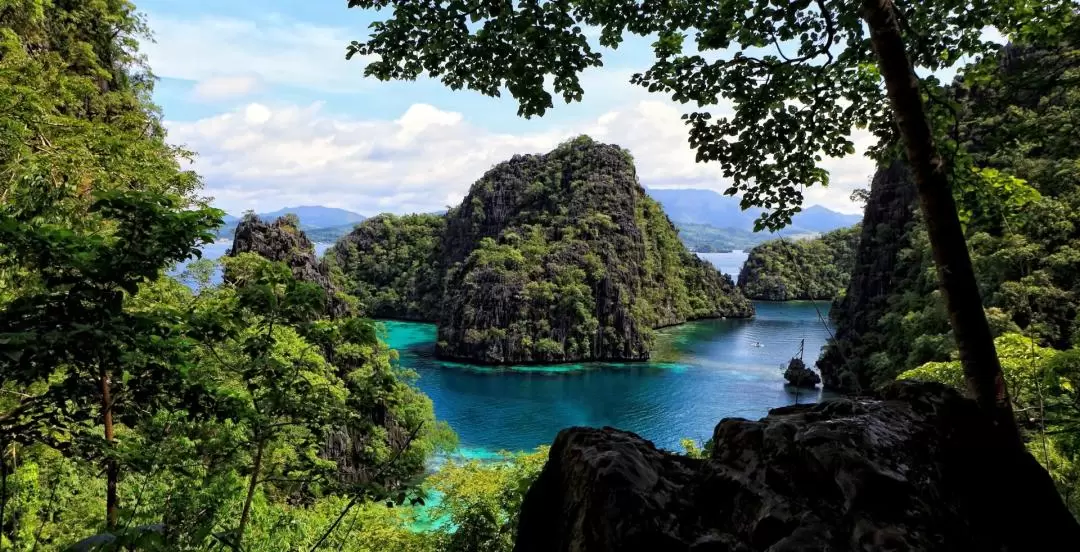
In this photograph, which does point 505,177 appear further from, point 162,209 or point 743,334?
point 162,209

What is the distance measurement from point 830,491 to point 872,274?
53.2 metres

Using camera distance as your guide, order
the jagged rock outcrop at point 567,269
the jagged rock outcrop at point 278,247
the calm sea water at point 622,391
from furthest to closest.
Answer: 1. the jagged rock outcrop at point 567,269
2. the calm sea water at point 622,391
3. the jagged rock outcrop at point 278,247

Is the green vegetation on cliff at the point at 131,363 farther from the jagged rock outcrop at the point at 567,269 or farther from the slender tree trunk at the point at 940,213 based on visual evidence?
the jagged rock outcrop at the point at 567,269

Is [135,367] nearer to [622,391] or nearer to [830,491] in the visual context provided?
[830,491]

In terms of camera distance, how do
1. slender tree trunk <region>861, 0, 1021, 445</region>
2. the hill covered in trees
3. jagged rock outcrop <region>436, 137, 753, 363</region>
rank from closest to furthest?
slender tree trunk <region>861, 0, 1021, 445</region> < jagged rock outcrop <region>436, 137, 753, 363</region> < the hill covered in trees

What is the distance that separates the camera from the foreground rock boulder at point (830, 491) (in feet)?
7.32

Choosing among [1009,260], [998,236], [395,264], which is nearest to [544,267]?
[395,264]

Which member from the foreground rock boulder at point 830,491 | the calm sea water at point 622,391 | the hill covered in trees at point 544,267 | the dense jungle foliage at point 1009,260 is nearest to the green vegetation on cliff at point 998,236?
the dense jungle foliage at point 1009,260

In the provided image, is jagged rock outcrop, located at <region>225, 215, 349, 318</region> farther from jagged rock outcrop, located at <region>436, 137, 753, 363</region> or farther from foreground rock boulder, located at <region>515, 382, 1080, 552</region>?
foreground rock boulder, located at <region>515, 382, 1080, 552</region>

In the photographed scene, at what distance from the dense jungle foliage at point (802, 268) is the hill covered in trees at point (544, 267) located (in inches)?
636

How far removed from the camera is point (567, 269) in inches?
2611

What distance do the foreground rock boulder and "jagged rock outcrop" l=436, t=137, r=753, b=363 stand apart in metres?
55.0

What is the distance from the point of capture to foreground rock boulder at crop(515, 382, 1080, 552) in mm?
2230

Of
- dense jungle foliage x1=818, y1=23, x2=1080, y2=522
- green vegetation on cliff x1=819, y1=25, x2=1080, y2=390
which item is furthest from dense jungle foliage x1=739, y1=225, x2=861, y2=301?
dense jungle foliage x1=818, y1=23, x2=1080, y2=522
